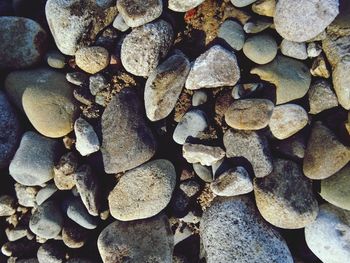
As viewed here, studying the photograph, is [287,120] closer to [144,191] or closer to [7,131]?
[144,191]

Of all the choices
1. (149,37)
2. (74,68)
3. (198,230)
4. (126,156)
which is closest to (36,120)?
(74,68)

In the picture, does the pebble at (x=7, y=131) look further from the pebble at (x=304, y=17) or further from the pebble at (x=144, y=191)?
the pebble at (x=304, y=17)

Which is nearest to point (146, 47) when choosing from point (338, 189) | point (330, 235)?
point (338, 189)

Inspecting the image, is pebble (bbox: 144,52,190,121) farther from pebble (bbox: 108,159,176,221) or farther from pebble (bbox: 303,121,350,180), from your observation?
pebble (bbox: 303,121,350,180)

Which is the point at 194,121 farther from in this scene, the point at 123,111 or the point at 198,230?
the point at 198,230

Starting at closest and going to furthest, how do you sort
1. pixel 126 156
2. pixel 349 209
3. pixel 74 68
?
pixel 349 209, pixel 126 156, pixel 74 68

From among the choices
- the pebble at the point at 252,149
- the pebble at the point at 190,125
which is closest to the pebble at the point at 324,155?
the pebble at the point at 252,149
